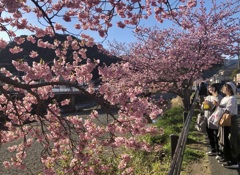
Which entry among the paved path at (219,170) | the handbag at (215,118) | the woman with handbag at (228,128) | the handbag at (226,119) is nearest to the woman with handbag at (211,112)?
the handbag at (215,118)

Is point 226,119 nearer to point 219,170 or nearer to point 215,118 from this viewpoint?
point 215,118

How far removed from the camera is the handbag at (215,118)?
17.4ft

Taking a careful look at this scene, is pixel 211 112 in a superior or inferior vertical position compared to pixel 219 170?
superior

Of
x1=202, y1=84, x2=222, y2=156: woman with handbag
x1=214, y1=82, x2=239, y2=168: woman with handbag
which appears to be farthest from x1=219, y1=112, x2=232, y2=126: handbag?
x1=202, y1=84, x2=222, y2=156: woman with handbag

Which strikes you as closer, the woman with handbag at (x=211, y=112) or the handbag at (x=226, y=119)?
the handbag at (x=226, y=119)

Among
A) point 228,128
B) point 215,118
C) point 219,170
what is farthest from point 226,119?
A: point 219,170

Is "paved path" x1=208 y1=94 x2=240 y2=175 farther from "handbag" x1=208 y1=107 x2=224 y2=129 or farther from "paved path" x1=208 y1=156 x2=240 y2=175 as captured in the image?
"handbag" x1=208 y1=107 x2=224 y2=129

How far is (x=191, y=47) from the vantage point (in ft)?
40.5

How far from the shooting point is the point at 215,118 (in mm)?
5395

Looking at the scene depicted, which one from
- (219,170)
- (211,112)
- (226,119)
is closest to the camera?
(226,119)

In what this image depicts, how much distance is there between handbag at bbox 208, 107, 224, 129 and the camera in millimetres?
5293

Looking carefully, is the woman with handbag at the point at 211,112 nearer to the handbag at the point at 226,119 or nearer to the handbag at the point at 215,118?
the handbag at the point at 215,118

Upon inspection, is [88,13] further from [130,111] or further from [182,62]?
[182,62]

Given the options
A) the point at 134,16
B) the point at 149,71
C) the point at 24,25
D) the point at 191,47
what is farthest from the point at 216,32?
the point at 24,25
